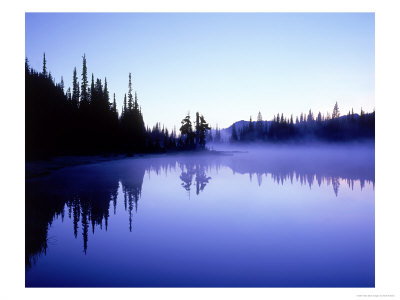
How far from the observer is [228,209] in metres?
9.42

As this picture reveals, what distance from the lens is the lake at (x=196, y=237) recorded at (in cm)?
500

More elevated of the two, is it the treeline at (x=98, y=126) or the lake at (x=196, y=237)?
the treeline at (x=98, y=126)

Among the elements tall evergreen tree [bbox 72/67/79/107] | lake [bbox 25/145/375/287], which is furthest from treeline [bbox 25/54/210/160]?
lake [bbox 25/145/375/287]

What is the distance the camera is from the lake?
5.00 metres

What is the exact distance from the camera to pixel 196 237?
667 cm

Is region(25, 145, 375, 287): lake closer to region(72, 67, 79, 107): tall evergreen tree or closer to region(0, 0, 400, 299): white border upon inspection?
region(0, 0, 400, 299): white border

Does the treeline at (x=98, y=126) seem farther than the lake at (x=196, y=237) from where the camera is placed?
Yes
